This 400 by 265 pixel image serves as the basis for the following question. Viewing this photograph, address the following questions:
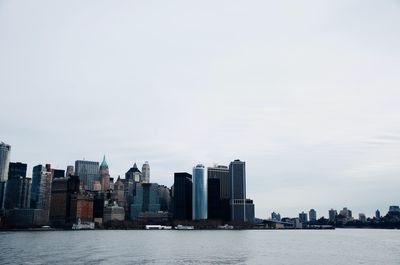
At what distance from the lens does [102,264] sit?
262 feet

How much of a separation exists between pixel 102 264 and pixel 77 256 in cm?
1716

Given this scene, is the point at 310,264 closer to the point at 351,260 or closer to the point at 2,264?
the point at 351,260

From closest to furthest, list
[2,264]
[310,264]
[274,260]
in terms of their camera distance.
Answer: [2,264] < [310,264] < [274,260]

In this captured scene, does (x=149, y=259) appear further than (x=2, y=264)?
Yes

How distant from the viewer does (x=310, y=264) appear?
279 feet

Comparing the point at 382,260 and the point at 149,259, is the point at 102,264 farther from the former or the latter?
the point at 382,260

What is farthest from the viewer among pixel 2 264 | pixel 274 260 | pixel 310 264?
pixel 274 260

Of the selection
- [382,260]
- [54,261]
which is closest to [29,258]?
[54,261]

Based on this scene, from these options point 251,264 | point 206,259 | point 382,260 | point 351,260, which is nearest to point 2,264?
point 206,259

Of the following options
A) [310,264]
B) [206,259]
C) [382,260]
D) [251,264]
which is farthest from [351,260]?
[206,259]

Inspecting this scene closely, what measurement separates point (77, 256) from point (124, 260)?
13.7 meters

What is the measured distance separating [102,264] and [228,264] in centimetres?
2332

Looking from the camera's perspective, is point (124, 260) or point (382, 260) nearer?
point (124, 260)

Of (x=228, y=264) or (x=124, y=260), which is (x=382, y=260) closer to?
(x=228, y=264)
